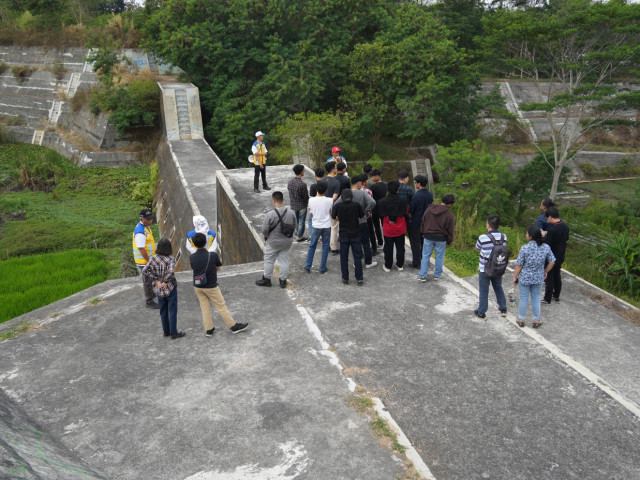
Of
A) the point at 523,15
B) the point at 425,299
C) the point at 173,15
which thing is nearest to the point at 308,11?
the point at 173,15

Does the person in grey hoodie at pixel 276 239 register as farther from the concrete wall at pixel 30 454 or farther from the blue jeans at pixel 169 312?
the concrete wall at pixel 30 454

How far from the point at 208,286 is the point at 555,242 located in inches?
169

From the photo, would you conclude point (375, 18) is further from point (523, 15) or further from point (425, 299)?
point (425, 299)

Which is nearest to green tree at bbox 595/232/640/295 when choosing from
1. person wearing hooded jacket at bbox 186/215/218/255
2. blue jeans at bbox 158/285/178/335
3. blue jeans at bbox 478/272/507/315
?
blue jeans at bbox 478/272/507/315

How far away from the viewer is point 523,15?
1912 centimetres

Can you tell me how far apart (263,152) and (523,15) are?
14.3 metres

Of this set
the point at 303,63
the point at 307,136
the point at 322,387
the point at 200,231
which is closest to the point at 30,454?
the point at 322,387

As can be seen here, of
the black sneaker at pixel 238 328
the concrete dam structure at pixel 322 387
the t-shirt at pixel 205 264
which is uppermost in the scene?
the t-shirt at pixel 205 264

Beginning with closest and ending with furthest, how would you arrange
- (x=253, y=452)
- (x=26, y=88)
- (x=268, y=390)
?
(x=253, y=452) < (x=268, y=390) < (x=26, y=88)

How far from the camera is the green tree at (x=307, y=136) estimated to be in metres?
16.1

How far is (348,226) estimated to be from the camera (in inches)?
256

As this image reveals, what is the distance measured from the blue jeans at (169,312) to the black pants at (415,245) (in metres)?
3.47

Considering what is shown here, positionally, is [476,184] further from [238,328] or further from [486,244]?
[238,328]

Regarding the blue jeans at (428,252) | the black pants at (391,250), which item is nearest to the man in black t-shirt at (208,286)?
the black pants at (391,250)
